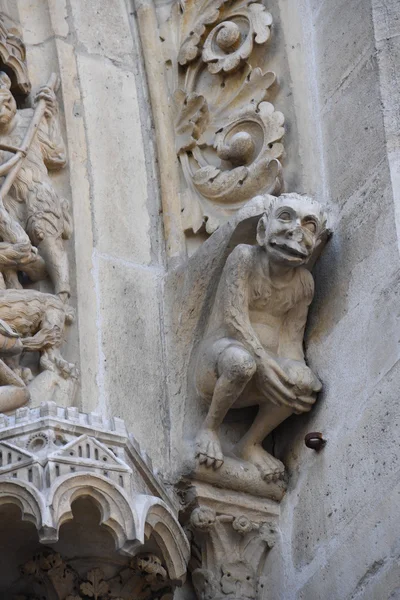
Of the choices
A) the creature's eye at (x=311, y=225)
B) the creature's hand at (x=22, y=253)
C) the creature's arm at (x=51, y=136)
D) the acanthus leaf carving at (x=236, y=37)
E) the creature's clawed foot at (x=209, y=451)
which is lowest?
the creature's clawed foot at (x=209, y=451)

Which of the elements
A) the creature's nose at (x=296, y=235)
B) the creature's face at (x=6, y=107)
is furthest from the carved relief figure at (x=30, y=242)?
the creature's nose at (x=296, y=235)

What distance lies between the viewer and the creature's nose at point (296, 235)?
514 cm

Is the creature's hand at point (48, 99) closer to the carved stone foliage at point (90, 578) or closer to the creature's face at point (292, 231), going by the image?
the creature's face at point (292, 231)

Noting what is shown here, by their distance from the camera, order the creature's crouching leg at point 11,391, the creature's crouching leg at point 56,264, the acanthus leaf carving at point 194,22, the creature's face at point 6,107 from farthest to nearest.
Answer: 1. the acanthus leaf carving at point 194,22
2. the creature's face at point 6,107
3. the creature's crouching leg at point 56,264
4. the creature's crouching leg at point 11,391

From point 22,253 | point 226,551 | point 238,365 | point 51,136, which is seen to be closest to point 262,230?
point 238,365

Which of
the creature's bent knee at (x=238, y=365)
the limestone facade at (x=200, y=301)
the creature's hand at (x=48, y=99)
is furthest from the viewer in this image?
the creature's hand at (x=48, y=99)

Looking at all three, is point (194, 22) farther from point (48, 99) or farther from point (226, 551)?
point (226, 551)

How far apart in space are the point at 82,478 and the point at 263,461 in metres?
0.79

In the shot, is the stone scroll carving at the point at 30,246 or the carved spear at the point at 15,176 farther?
the carved spear at the point at 15,176

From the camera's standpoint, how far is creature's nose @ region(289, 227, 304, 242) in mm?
5137

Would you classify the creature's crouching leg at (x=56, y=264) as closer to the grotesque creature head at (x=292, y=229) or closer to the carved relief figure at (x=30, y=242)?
the carved relief figure at (x=30, y=242)

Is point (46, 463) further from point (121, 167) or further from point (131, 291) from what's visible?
point (121, 167)

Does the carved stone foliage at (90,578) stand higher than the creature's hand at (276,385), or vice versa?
the creature's hand at (276,385)

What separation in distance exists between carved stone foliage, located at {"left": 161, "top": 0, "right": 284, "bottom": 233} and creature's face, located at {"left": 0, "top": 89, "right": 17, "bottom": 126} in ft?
1.73
